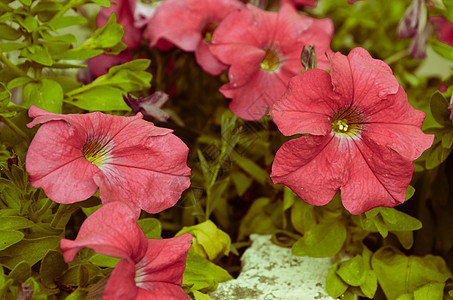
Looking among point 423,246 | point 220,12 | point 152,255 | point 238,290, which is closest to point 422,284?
point 423,246

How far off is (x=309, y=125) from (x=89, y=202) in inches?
8.5

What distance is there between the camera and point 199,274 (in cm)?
52

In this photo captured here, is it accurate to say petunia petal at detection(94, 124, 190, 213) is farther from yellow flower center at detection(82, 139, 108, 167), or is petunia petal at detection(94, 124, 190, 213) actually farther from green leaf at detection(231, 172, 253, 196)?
green leaf at detection(231, 172, 253, 196)

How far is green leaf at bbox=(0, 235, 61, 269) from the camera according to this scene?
0.46 metres

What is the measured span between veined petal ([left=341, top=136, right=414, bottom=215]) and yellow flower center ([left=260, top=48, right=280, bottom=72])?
22cm

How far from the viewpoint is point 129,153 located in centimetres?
48

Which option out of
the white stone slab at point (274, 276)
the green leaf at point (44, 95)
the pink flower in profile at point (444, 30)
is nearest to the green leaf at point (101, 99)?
the green leaf at point (44, 95)

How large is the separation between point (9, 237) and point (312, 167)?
280 mm

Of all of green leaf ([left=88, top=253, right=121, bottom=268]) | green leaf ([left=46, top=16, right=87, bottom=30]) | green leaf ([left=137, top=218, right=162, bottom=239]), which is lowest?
green leaf ([left=137, top=218, right=162, bottom=239])

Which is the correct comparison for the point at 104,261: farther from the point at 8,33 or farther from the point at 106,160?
the point at 8,33

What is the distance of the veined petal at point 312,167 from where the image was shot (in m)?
0.48

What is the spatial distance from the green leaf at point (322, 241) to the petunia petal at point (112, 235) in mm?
214

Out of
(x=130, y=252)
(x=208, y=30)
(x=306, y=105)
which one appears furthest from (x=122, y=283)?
(x=208, y=30)

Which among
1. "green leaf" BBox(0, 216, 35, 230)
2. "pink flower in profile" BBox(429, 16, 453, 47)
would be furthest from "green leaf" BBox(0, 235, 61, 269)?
"pink flower in profile" BBox(429, 16, 453, 47)
